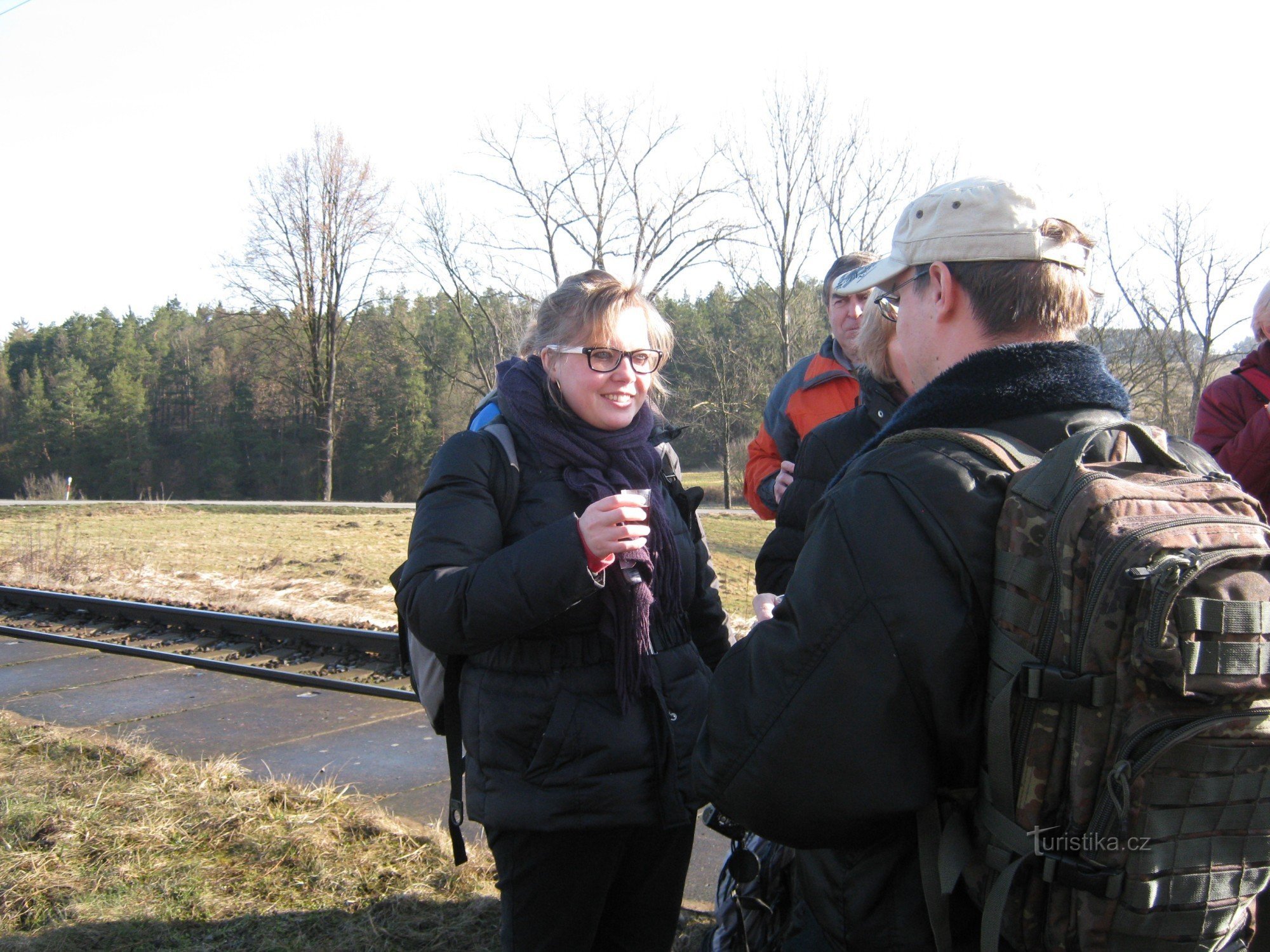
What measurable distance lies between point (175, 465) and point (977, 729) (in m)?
67.3

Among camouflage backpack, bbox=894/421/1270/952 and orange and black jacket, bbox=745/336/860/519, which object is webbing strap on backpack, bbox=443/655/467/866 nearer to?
camouflage backpack, bbox=894/421/1270/952

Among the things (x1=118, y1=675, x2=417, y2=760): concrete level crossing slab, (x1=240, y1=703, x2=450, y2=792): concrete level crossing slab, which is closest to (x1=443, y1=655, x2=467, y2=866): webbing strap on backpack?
(x1=240, y1=703, x2=450, y2=792): concrete level crossing slab

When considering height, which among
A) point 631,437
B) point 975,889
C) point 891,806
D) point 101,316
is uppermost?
point 101,316

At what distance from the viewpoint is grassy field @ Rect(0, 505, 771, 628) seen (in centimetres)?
1059

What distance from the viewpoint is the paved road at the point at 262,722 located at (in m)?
4.67

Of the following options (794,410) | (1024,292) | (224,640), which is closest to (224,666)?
(224,640)

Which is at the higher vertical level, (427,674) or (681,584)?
(681,584)

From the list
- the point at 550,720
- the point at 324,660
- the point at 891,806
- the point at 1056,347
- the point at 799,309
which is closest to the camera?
the point at 891,806

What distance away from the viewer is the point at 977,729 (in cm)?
141

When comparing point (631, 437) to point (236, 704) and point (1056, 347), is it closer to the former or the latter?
point (1056, 347)

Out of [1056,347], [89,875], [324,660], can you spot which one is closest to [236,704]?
[324,660]

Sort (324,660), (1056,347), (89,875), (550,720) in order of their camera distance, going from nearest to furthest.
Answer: (1056,347)
(550,720)
(89,875)
(324,660)

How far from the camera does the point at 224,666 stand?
722 cm

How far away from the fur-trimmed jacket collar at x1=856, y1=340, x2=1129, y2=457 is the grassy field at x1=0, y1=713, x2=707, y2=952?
230cm
